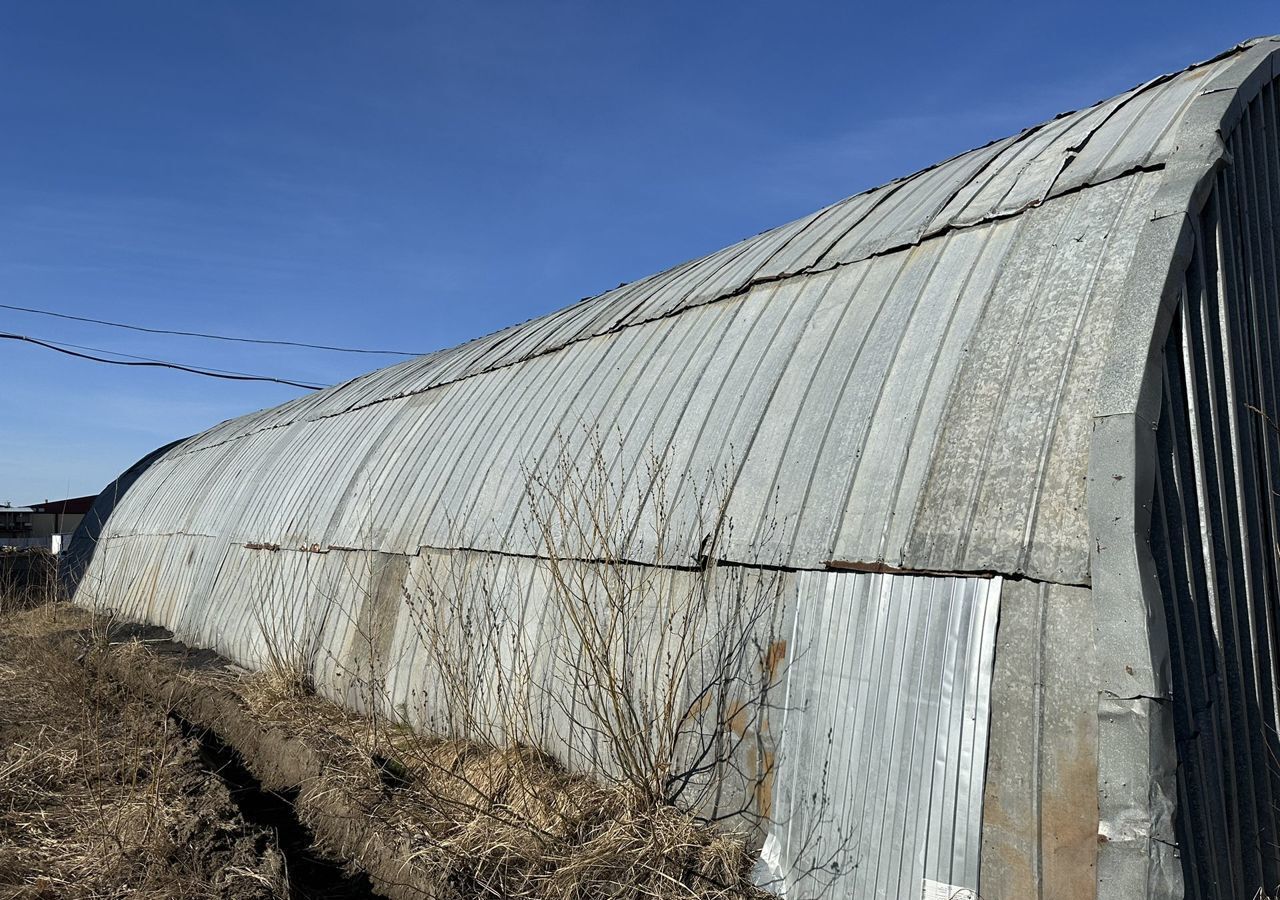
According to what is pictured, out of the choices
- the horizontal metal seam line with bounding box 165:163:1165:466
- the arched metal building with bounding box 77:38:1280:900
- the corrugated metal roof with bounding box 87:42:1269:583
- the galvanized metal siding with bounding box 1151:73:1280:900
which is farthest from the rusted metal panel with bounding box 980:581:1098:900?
the horizontal metal seam line with bounding box 165:163:1165:466

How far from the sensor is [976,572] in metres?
4.70

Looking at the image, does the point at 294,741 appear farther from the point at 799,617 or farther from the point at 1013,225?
the point at 1013,225

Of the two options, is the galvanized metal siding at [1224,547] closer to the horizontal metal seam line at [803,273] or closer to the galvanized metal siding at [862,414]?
the galvanized metal siding at [862,414]

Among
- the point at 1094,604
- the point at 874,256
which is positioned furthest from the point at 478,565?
the point at 1094,604

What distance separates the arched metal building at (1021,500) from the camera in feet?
13.6

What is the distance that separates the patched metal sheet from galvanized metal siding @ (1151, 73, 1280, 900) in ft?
2.94

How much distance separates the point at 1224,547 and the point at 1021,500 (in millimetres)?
1251

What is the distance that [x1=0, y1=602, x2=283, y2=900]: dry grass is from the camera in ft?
19.1

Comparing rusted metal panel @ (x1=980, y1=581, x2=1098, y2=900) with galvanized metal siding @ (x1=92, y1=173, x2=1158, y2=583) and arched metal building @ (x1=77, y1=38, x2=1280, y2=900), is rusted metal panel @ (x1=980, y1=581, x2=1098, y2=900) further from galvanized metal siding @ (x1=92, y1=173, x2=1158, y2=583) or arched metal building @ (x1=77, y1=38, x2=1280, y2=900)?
galvanized metal siding @ (x1=92, y1=173, x2=1158, y2=583)

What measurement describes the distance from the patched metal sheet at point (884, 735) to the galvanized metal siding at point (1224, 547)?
0.90 m

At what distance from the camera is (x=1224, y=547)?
4930mm

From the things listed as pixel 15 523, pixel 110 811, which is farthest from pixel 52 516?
pixel 110 811

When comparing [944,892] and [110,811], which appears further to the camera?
[110,811]

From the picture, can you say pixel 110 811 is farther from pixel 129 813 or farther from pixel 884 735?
pixel 884 735
